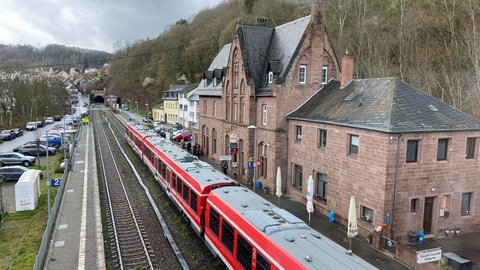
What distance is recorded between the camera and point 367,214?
65.6ft

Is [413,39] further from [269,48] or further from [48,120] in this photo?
[48,120]

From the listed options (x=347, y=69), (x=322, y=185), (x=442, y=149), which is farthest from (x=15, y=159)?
(x=442, y=149)

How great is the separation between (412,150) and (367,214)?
417 cm

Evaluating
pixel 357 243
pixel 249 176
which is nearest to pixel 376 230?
pixel 357 243

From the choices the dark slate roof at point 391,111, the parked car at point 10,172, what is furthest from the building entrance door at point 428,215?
the parked car at point 10,172

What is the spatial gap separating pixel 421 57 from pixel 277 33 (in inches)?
556

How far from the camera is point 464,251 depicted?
1802 cm

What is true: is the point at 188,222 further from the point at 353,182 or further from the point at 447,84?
the point at 447,84

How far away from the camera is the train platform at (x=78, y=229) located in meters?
15.7

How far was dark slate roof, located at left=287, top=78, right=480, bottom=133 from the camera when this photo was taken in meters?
19.0

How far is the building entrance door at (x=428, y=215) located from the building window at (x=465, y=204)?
2.19 m

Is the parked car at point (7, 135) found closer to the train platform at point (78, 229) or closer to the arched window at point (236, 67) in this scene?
the train platform at point (78, 229)

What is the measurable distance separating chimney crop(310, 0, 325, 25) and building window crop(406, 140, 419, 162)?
1309 centimetres

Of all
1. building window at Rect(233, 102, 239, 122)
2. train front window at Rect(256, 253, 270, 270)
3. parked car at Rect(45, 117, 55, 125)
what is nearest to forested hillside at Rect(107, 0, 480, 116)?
building window at Rect(233, 102, 239, 122)
